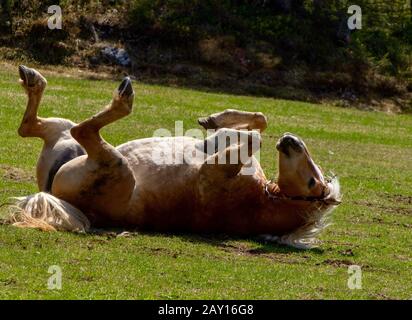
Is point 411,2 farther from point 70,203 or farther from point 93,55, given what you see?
point 70,203

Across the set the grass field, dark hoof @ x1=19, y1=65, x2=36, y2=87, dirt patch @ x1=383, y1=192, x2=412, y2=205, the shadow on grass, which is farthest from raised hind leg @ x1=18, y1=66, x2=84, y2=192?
dirt patch @ x1=383, y1=192, x2=412, y2=205

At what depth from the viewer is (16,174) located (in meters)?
12.4

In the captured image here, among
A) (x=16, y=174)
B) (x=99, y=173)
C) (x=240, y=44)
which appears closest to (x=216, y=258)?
(x=99, y=173)

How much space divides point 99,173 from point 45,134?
1.36m

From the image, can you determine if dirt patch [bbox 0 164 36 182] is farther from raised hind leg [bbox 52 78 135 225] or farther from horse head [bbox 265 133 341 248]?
horse head [bbox 265 133 341 248]

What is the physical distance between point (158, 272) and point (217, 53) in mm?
27367

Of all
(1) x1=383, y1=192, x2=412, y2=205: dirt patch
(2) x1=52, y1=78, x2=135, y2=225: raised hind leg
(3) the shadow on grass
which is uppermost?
(2) x1=52, y1=78, x2=135, y2=225: raised hind leg

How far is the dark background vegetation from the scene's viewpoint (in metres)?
32.0

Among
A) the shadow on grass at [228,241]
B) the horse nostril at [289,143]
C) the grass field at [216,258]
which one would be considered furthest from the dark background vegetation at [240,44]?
the horse nostril at [289,143]

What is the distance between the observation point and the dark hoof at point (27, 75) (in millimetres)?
9078

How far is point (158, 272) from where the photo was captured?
731cm

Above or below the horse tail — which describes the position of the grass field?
below
